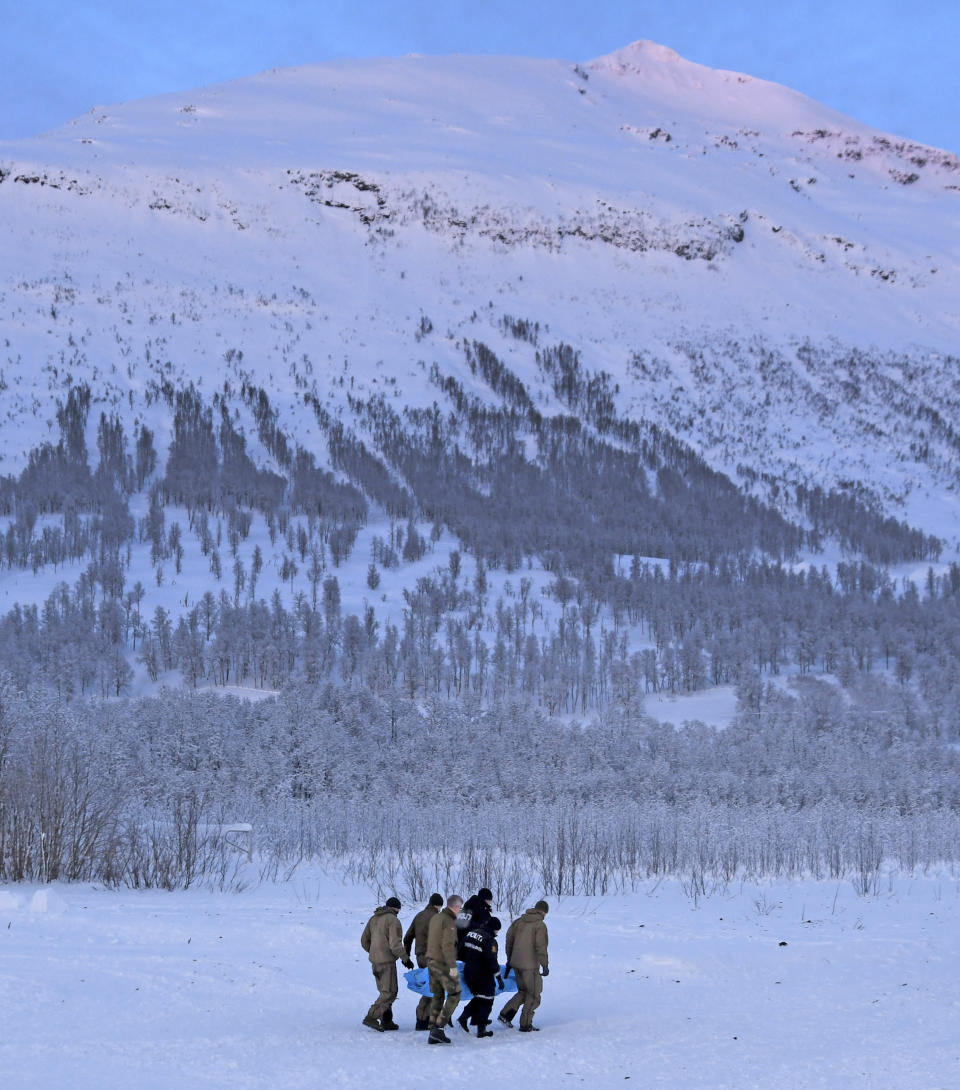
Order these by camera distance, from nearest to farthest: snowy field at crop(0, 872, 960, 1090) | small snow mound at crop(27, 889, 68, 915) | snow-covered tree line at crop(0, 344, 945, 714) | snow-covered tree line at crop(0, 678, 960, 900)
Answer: snowy field at crop(0, 872, 960, 1090) < small snow mound at crop(27, 889, 68, 915) < snow-covered tree line at crop(0, 678, 960, 900) < snow-covered tree line at crop(0, 344, 945, 714)

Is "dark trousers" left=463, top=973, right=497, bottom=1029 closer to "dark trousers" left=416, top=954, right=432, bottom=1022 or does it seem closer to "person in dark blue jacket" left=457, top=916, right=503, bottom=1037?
"person in dark blue jacket" left=457, top=916, right=503, bottom=1037

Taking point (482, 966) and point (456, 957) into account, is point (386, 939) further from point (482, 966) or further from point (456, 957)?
point (482, 966)

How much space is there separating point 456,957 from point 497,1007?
3.04 m

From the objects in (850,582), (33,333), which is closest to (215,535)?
(33,333)

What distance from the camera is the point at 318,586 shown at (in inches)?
4225

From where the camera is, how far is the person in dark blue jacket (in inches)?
454

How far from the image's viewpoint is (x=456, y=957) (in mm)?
11586

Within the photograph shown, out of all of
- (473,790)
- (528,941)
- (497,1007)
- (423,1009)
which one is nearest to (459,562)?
(473,790)

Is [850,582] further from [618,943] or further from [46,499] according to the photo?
[618,943]

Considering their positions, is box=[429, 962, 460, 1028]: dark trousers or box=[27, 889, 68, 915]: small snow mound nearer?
box=[429, 962, 460, 1028]: dark trousers

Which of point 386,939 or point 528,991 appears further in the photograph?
point 528,991

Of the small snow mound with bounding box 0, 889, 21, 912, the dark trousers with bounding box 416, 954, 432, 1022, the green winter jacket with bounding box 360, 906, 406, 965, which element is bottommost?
the small snow mound with bounding box 0, 889, 21, 912

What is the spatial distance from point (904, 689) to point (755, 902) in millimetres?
72047

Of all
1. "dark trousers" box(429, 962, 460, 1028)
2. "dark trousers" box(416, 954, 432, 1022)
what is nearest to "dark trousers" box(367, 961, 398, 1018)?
"dark trousers" box(416, 954, 432, 1022)
